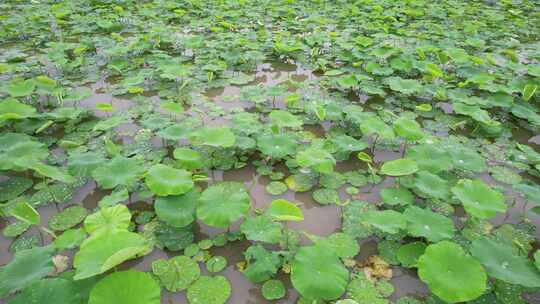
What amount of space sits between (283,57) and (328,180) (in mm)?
3373

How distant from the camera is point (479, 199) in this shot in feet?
8.82

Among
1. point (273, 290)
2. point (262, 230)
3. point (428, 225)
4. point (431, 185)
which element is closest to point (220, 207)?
point (262, 230)

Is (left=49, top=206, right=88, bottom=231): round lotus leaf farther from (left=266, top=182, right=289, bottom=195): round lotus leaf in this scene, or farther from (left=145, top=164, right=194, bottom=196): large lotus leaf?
(left=266, top=182, right=289, bottom=195): round lotus leaf

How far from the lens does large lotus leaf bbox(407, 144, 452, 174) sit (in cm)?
310

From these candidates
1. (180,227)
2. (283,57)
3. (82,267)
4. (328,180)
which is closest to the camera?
(82,267)

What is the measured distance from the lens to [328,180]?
10.8ft

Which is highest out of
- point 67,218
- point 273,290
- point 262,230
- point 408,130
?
point 408,130

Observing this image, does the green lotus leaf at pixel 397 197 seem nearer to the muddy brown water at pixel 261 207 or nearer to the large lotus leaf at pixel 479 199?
the muddy brown water at pixel 261 207

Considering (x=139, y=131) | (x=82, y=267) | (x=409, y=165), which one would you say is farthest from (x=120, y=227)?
Answer: (x=409, y=165)

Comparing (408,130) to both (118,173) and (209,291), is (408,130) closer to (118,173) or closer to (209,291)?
(209,291)

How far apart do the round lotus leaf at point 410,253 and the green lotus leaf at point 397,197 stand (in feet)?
1.25

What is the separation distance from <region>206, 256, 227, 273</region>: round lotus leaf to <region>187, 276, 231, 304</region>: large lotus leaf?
0.08 m

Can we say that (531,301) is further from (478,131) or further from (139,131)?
(139,131)

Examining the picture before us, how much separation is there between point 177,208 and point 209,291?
657 millimetres
